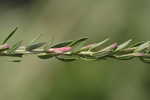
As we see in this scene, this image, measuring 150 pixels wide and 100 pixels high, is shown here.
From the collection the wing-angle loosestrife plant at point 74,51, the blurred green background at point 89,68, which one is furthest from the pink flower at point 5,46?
the blurred green background at point 89,68

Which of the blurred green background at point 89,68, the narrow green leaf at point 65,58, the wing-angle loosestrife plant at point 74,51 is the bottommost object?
the narrow green leaf at point 65,58

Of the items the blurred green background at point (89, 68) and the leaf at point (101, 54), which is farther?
the blurred green background at point (89, 68)

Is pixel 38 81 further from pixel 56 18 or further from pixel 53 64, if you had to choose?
pixel 56 18

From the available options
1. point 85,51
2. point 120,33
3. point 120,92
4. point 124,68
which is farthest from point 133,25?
point 85,51

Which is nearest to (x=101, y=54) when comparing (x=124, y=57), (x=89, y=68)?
(x=124, y=57)

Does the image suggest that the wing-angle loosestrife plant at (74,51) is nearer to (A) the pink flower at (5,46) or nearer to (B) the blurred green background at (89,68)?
(A) the pink flower at (5,46)

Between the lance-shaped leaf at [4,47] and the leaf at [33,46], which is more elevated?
the leaf at [33,46]
